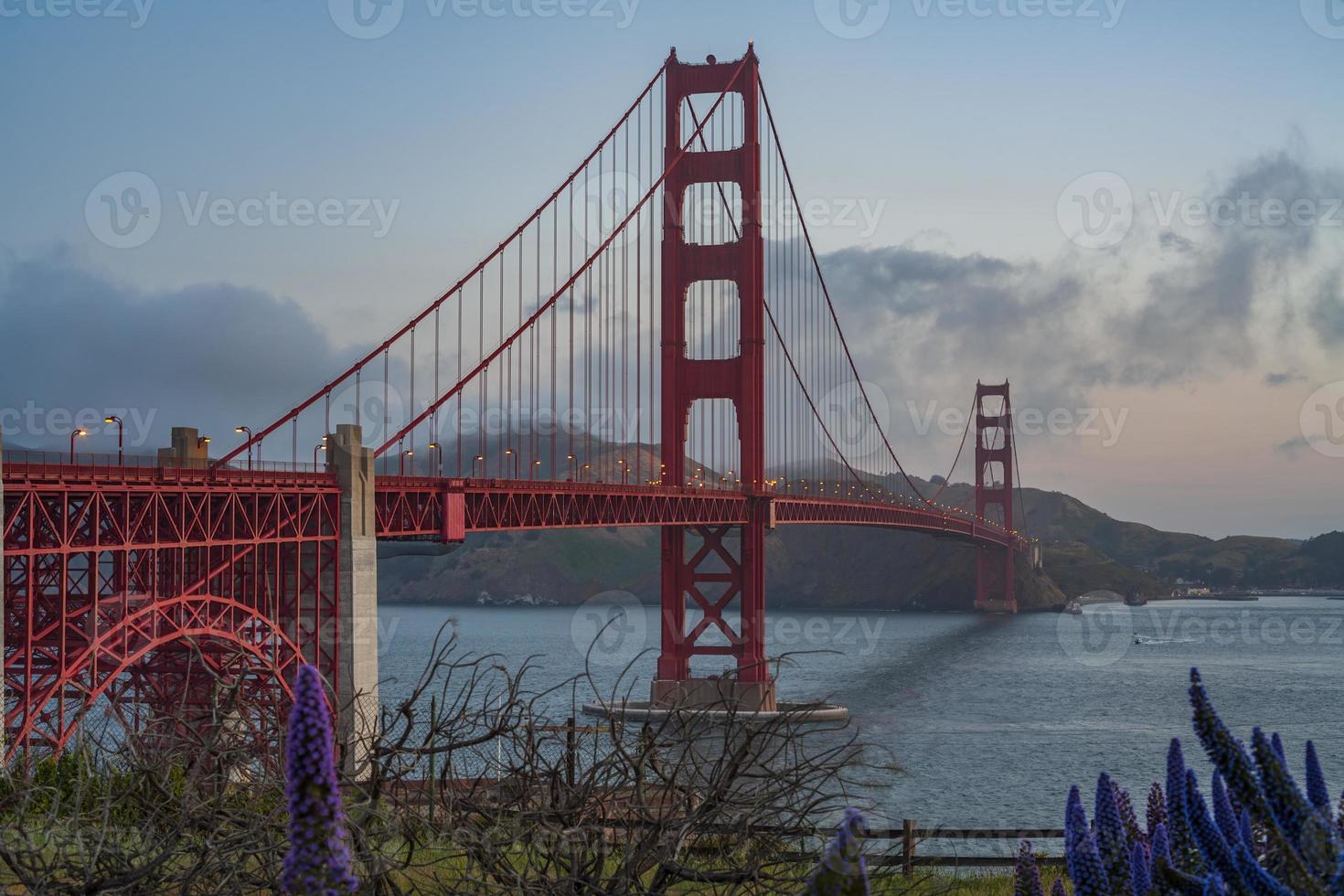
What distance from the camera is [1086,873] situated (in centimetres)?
314

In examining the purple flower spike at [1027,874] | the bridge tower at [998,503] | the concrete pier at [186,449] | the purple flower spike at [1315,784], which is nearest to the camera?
the purple flower spike at [1315,784]

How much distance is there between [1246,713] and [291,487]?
44.3 metres

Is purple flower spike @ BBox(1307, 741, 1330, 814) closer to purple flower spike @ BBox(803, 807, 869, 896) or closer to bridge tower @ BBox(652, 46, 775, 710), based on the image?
purple flower spike @ BBox(803, 807, 869, 896)

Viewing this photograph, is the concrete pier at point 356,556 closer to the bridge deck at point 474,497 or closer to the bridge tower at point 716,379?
the bridge deck at point 474,497

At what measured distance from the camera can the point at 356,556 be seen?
30594 mm

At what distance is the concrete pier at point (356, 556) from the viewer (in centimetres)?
3036

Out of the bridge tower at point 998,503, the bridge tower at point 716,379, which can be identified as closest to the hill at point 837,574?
the bridge tower at point 998,503

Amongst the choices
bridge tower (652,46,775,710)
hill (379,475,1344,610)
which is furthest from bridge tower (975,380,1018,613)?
bridge tower (652,46,775,710)

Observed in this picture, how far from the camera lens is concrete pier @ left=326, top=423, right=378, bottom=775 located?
30.4 meters

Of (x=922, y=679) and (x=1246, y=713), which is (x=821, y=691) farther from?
(x=1246, y=713)

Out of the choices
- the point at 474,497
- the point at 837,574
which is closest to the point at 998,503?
the point at 837,574

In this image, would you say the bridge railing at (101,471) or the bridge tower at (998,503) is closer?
the bridge railing at (101,471)

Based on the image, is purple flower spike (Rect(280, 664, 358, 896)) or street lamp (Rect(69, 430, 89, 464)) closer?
purple flower spike (Rect(280, 664, 358, 896))

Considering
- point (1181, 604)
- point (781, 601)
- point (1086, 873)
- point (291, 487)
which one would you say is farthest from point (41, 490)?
point (1181, 604)
